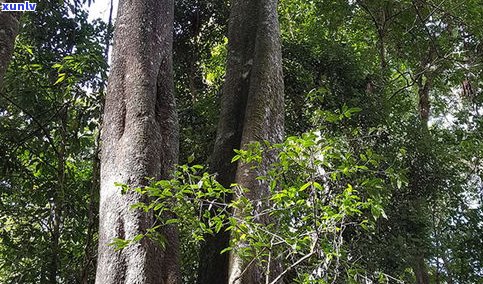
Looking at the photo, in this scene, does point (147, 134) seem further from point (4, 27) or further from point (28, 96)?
point (28, 96)

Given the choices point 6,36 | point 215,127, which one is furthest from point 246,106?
point 215,127

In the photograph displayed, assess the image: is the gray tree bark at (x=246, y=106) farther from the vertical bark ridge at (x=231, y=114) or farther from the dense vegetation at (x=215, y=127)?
the dense vegetation at (x=215, y=127)

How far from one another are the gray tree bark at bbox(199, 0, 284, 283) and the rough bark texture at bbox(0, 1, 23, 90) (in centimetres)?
147

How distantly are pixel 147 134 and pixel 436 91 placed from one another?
1071cm

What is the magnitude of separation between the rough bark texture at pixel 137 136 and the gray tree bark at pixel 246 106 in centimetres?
45

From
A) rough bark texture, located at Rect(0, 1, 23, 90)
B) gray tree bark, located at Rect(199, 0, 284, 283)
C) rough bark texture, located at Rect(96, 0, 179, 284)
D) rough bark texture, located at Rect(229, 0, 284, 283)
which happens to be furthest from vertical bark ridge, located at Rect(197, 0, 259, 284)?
rough bark texture, located at Rect(0, 1, 23, 90)

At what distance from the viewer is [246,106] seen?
3.49 m

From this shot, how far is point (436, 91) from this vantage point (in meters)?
12.0

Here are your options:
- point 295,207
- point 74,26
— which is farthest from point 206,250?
point 74,26

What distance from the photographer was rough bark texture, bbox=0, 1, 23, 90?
2846mm

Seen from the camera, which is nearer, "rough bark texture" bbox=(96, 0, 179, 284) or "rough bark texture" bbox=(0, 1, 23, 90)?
"rough bark texture" bbox=(96, 0, 179, 284)

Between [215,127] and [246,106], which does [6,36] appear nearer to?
[246,106]

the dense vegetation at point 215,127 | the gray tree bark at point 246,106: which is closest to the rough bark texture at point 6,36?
the dense vegetation at point 215,127

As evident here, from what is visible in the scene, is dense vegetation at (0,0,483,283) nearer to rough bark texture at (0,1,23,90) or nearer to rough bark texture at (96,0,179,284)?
rough bark texture at (96,0,179,284)
